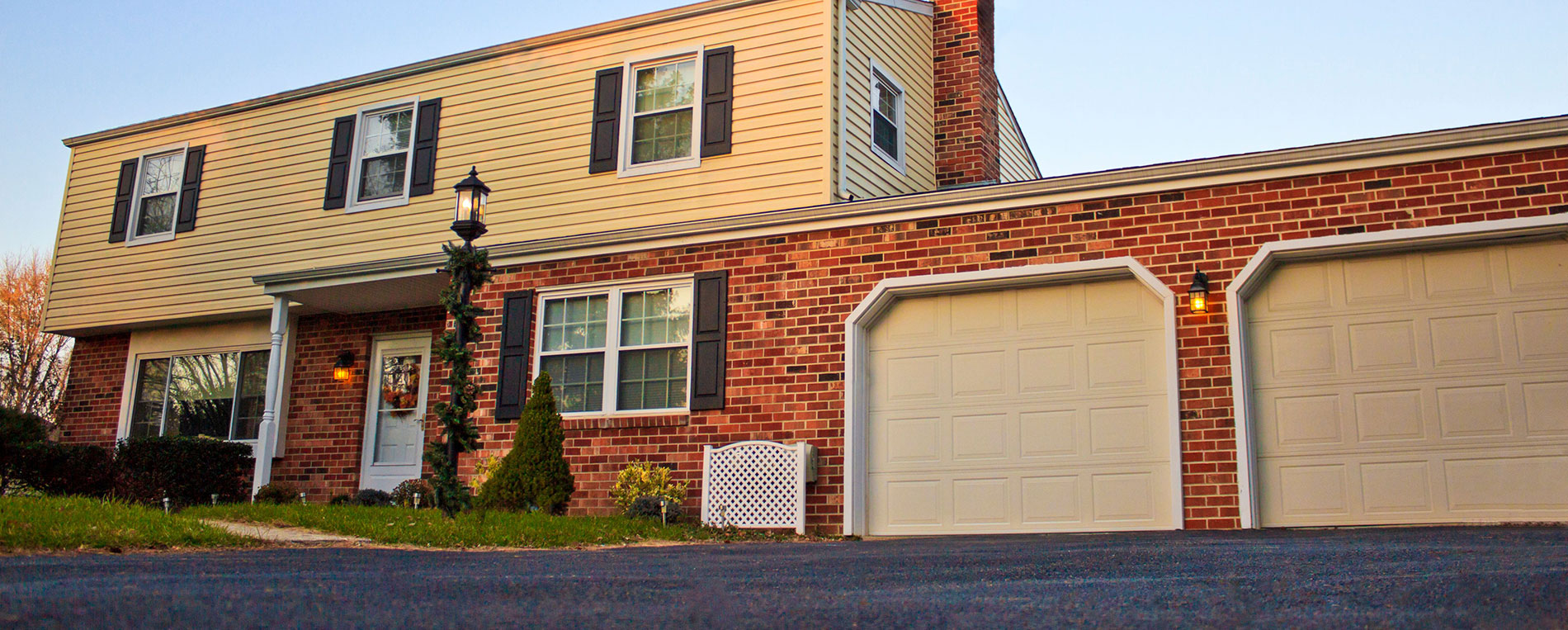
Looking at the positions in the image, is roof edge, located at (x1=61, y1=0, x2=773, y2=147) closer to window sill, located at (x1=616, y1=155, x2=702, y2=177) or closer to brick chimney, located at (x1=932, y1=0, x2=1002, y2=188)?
window sill, located at (x1=616, y1=155, x2=702, y2=177)

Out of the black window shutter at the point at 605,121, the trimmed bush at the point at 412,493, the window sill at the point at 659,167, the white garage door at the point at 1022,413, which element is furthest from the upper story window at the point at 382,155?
the white garage door at the point at 1022,413

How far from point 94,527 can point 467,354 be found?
8.62 feet

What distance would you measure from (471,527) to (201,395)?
9882 mm

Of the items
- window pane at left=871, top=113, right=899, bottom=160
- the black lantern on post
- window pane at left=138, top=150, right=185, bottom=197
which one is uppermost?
window pane at left=138, top=150, right=185, bottom=197

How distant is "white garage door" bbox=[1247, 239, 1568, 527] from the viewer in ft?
24.6

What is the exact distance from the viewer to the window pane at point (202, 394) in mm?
15117

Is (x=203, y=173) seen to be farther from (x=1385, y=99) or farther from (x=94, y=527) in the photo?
(x=1385, y=99)

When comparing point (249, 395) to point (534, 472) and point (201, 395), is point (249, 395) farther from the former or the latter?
point (534, 472)

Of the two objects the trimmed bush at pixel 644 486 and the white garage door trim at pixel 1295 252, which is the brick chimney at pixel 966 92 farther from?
the trimmed bush at pixel 644 486

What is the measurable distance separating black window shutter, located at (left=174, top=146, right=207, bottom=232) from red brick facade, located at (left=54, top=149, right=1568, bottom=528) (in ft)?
22.3

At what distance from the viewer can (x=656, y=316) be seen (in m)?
10.5

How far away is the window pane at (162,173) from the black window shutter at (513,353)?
7737 millimetres

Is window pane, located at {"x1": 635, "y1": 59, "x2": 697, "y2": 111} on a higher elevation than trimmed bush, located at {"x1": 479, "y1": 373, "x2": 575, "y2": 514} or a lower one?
higher

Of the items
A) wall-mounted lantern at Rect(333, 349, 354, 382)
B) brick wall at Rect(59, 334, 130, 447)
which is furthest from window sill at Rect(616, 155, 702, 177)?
brick wall at Rect(59, 334, 130, 447)
